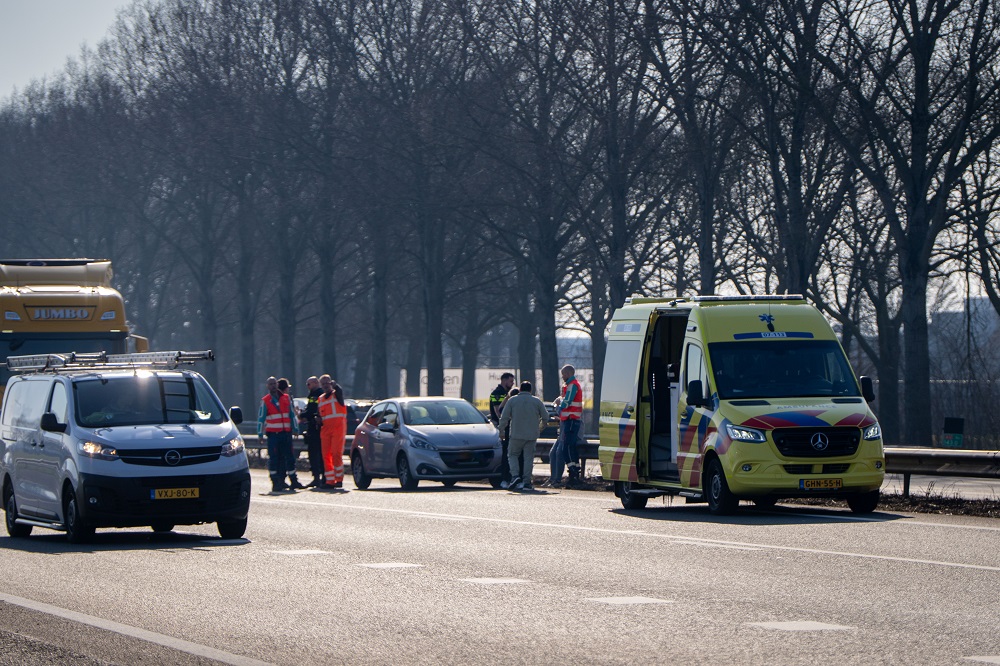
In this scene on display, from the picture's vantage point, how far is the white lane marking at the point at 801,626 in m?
9.79

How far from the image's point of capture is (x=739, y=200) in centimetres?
4784

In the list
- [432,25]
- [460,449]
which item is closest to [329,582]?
[460,449]

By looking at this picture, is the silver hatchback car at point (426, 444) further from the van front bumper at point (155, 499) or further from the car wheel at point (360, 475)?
the van front bumper at point (155, 499)

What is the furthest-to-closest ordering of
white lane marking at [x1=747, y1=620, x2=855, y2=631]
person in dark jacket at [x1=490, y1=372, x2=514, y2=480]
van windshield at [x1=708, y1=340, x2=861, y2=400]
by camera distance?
person in dark jacket at [x1=490, y1=372, x2=514, y2=480] < van windshield at [x1=708, y1=340, x2=861, y2=400] < white lane marking at [x1=747, y1=620, x2=855, y2=631]

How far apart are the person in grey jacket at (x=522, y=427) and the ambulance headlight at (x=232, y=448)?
29.2ft

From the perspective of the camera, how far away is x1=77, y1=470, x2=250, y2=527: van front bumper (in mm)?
16422

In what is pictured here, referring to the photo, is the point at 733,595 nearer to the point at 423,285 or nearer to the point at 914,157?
the point at 914,157

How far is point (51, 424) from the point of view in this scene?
671 inches

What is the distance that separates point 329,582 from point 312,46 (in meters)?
38.1

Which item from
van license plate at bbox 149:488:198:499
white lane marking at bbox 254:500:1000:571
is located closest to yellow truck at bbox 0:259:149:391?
white lane marking at bbox 254:500:1000:571

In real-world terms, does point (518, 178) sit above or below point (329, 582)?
above

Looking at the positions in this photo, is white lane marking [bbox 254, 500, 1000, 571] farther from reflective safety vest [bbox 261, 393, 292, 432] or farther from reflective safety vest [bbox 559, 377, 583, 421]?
reflective safety vest [bbox 261, 393, 292, 432]

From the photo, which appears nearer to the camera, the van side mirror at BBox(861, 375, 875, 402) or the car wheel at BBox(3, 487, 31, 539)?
the car wheel at BBox(3, 487, 31, 539)

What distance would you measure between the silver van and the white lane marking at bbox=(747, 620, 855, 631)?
806 centimetres
